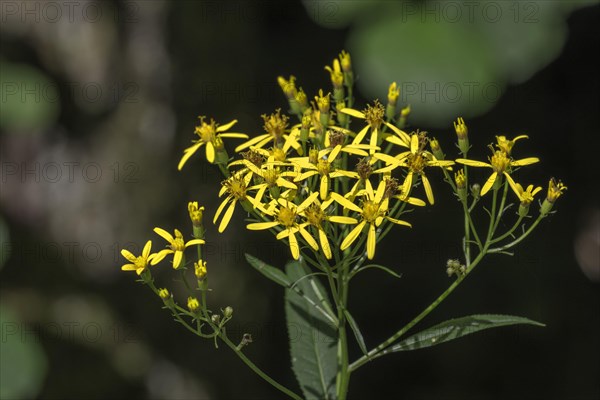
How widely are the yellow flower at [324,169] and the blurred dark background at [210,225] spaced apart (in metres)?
2.43

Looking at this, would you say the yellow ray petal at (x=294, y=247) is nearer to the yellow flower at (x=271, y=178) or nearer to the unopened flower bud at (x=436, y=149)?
the yellow flower at (x=271, y=178)

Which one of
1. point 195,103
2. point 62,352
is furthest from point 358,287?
point 62,352

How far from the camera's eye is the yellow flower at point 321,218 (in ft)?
8.30

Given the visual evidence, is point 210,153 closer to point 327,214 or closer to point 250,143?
point 250,143

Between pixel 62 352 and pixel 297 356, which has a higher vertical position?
pixel 297 356

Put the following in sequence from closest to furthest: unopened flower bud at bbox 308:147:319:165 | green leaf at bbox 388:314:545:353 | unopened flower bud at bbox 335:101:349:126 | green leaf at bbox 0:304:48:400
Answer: green leaf at bbox 388:314:545:353, unopened flower bud at bbox 308:147:319:165, unopened flower bud at bbox 335:101:349:126, green leaf at bbox 0:304:48:400

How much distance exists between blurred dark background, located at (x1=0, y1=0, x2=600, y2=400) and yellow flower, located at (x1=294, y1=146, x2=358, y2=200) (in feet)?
7.98

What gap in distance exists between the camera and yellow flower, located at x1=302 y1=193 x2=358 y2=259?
2529 millimetres

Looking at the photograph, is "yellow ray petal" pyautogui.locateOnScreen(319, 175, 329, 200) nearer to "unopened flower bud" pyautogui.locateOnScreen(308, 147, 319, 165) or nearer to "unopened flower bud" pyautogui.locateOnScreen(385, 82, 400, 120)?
"unopened flower bud" pyautogui.locateOnScreen(308, 147, 319, 165)

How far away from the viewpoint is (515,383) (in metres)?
5.76

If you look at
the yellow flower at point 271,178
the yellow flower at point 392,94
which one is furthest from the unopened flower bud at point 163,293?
the yellow flower at point 392,94

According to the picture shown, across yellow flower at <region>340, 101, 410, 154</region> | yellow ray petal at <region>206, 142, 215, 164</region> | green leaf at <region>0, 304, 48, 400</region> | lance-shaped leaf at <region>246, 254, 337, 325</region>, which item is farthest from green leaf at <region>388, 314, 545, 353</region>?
green leaf at <region>0, 304, 48, 400</region>

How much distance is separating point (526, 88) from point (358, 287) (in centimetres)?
174

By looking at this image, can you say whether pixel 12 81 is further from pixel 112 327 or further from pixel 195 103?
pixel 112 327
